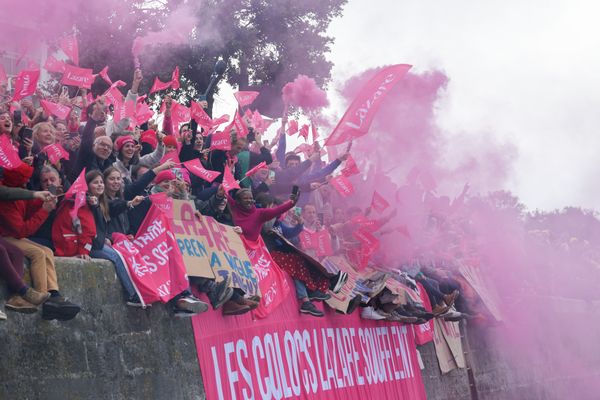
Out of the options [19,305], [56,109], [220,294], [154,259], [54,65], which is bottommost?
[19,305]

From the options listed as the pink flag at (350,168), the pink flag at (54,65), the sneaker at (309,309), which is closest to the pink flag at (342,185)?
the pink flag at (350,168)

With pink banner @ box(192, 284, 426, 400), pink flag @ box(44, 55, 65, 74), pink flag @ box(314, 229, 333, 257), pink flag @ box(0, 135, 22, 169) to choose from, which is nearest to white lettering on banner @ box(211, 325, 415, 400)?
pink banner @ box(192, 284, 426, 400)

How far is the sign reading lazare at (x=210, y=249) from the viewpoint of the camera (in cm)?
1088

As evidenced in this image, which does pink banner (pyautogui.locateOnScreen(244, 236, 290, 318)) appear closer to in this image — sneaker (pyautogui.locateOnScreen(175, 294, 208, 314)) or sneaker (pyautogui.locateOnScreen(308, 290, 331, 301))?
sneaker (pyautogui.locateOnScreen(308, 290, 331, 301))

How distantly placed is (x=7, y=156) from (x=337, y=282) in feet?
20.3

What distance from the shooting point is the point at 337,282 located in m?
13.8

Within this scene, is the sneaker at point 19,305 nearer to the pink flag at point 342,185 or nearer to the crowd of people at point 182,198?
the crowd of people at point 182,198

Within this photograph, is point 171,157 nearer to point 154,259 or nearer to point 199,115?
point 199,115

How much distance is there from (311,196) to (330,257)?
1204 millimetres

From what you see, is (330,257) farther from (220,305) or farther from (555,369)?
(555,369)

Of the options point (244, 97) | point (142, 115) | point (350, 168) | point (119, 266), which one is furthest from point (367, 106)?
point (119, 266)

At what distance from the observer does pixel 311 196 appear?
15516 mm

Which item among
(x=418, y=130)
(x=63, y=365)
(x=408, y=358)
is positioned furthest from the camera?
(x=418, y=130)

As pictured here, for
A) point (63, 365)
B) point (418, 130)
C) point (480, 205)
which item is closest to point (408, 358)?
point (418, 130)
